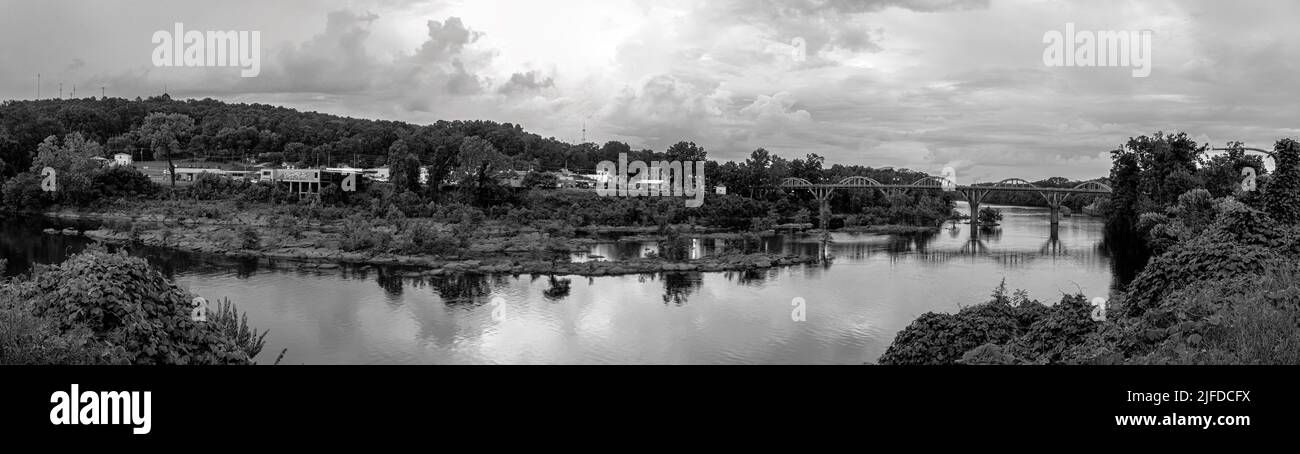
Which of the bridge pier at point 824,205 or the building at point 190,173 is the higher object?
the building at point 190,173

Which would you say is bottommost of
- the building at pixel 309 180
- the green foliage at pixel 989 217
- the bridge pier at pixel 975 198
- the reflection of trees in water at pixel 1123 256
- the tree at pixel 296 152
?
the reflection of trees in water at pixel 1123 256

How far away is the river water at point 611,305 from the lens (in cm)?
2109

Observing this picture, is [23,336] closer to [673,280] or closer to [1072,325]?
[1072,325]

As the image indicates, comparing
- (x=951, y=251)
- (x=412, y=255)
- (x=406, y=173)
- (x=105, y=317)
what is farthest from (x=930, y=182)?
(x=105, y=317)

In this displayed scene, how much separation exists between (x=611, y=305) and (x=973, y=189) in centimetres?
4760

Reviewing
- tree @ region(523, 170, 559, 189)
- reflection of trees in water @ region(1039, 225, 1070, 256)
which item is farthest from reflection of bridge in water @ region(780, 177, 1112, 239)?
tree @ region(523, 170, 559, 189)

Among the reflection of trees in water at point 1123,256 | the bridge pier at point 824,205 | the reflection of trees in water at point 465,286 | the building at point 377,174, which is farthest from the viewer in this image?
the building at point 377,174

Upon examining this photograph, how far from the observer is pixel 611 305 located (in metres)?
27.5

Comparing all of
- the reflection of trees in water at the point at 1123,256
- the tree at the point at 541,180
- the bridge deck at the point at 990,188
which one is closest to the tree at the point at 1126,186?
the reflection of trees in water at the point at 1123,256

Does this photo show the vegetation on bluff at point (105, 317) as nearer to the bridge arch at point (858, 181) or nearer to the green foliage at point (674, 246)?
the green foliage at point (674, 246)

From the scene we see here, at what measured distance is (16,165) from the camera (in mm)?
64938

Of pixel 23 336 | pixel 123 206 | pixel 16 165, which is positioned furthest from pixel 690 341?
pixel 16 165

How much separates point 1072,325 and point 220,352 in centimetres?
1159

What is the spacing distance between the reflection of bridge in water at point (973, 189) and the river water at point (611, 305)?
23.3 meters
